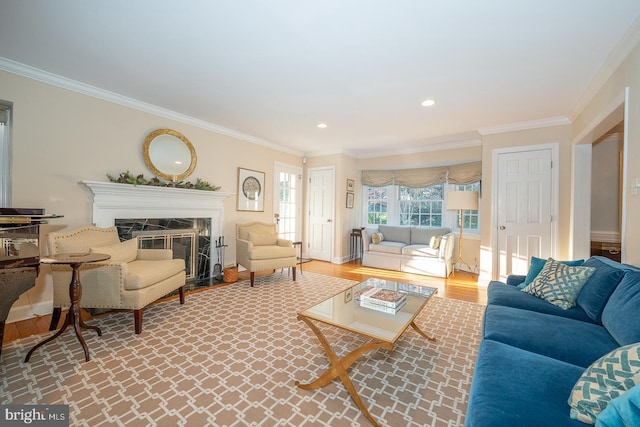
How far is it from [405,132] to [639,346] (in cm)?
379

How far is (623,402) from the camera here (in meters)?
0.73

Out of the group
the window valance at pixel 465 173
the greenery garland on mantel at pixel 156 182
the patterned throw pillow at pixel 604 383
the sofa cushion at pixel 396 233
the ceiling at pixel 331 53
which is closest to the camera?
the patterned throw pillow at pixel 604 383

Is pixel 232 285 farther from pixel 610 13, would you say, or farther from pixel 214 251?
pixel 610 13

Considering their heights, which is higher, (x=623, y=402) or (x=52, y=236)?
(x=52, y=236)

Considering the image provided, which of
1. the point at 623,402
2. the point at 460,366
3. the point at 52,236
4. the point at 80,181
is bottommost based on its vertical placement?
the point at 460,366

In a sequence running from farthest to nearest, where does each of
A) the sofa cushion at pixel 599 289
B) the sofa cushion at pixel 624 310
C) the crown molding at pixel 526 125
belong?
the crown molding at pixel 526 125, the sofa cushion at pixel 599 289, the sofa cushion at pixel 624 310

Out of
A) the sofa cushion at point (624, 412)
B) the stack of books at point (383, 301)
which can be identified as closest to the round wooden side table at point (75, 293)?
the stack of books at point (383, 301)

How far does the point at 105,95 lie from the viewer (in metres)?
3.01

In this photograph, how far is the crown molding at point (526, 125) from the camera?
354 cm

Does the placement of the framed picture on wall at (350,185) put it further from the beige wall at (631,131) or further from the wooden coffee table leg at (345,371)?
the wooden coffee table leg at (345,371)

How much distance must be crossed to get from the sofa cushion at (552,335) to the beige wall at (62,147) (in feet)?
12.6

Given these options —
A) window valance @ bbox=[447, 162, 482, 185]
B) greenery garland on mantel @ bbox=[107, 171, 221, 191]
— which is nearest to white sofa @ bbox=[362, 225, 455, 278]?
window valance @ bbox=[447, 162, 482, 185]

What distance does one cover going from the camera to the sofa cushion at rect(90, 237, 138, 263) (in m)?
2.48

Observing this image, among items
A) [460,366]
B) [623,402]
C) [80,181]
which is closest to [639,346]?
[623,402]
